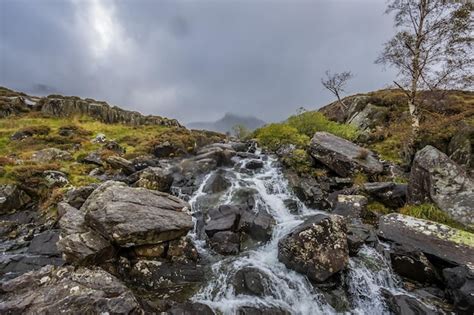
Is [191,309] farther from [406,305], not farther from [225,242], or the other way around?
[406,305]

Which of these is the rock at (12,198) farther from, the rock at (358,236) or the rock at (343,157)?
the rock at (343,157)

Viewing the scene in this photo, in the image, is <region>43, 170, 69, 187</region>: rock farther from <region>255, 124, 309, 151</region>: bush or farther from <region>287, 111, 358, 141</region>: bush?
<region>287, 111, 358, 141</region>: bush

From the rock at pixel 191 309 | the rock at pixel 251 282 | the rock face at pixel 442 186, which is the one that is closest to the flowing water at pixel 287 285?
the rock at pixel 251 282

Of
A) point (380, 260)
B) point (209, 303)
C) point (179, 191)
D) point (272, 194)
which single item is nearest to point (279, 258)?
point (209, 303)

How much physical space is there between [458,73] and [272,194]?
44.7 ft

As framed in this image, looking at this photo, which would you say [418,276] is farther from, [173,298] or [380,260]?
[173,298]

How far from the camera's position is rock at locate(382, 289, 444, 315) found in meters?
6.80

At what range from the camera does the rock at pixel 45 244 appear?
31.4 feet

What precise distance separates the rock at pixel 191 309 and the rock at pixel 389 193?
997 cm

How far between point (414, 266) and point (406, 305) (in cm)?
165

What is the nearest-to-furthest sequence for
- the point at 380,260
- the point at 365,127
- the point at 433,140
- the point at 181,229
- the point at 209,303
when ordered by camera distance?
the point at 209,303 < the point at 380,260 < the point at 181,229 < the point at 433,140 < the point at 365,127

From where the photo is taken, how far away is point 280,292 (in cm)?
788

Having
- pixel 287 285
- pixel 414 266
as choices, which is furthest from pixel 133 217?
pixel 414 266

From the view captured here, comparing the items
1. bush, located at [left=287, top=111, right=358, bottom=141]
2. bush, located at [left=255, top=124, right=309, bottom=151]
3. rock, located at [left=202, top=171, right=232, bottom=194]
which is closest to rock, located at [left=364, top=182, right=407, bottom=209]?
rock, located at [left=202, top=171, right=232, bottom=194]
